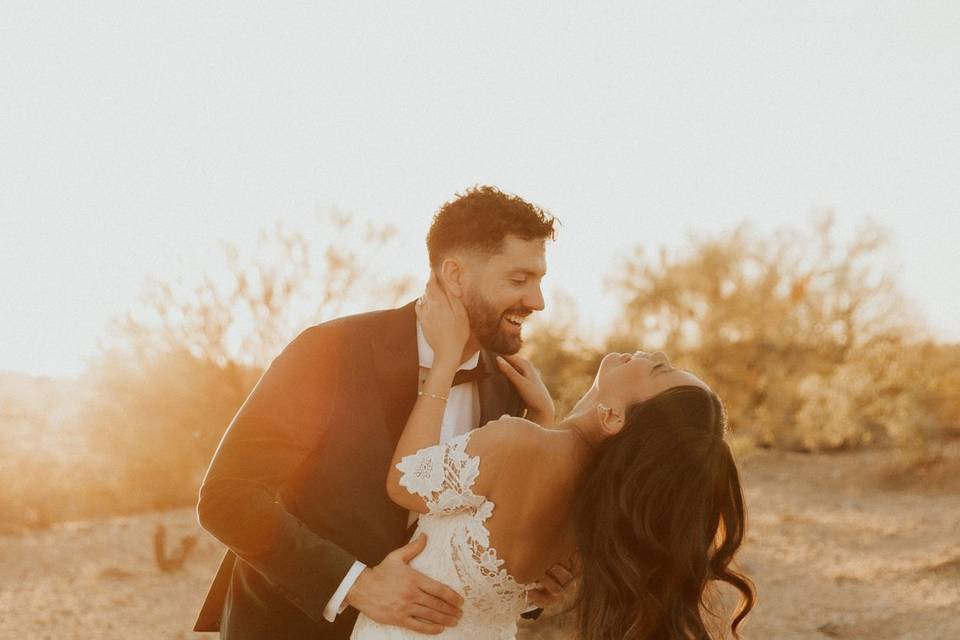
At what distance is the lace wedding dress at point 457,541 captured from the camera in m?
2.56

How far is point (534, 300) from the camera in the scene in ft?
9.98

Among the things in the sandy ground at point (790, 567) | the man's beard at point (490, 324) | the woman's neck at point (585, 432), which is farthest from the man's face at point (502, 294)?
Answer: the sandy ground at point (790, 567)

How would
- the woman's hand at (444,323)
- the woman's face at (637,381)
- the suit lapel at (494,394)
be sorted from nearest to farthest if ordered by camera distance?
the woman's face at (637,381)
the woman's hand at (444,323)
the suit lapel at (494,394)

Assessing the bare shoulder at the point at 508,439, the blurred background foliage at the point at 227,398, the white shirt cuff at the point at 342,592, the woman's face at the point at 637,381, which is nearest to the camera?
the bare shoulder at the point at 508,439

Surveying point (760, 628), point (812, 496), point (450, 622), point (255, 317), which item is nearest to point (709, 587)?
point (450, 622)

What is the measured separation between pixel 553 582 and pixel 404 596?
61cm

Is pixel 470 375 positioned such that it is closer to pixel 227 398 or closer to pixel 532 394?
pixel 532 394

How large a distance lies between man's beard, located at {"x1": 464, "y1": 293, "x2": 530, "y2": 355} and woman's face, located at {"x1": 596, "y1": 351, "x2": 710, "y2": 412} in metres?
0.31

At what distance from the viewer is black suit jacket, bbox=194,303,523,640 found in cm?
259

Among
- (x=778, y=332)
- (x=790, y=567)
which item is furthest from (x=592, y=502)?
(x=778, y=332)

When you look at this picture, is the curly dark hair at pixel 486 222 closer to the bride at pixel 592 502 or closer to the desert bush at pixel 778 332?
the bride at pixel 592 502

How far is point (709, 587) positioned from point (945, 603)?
5.83 meters

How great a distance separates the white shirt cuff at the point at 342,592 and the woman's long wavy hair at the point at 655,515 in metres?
0.60

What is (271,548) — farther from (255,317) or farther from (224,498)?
(255,317)
